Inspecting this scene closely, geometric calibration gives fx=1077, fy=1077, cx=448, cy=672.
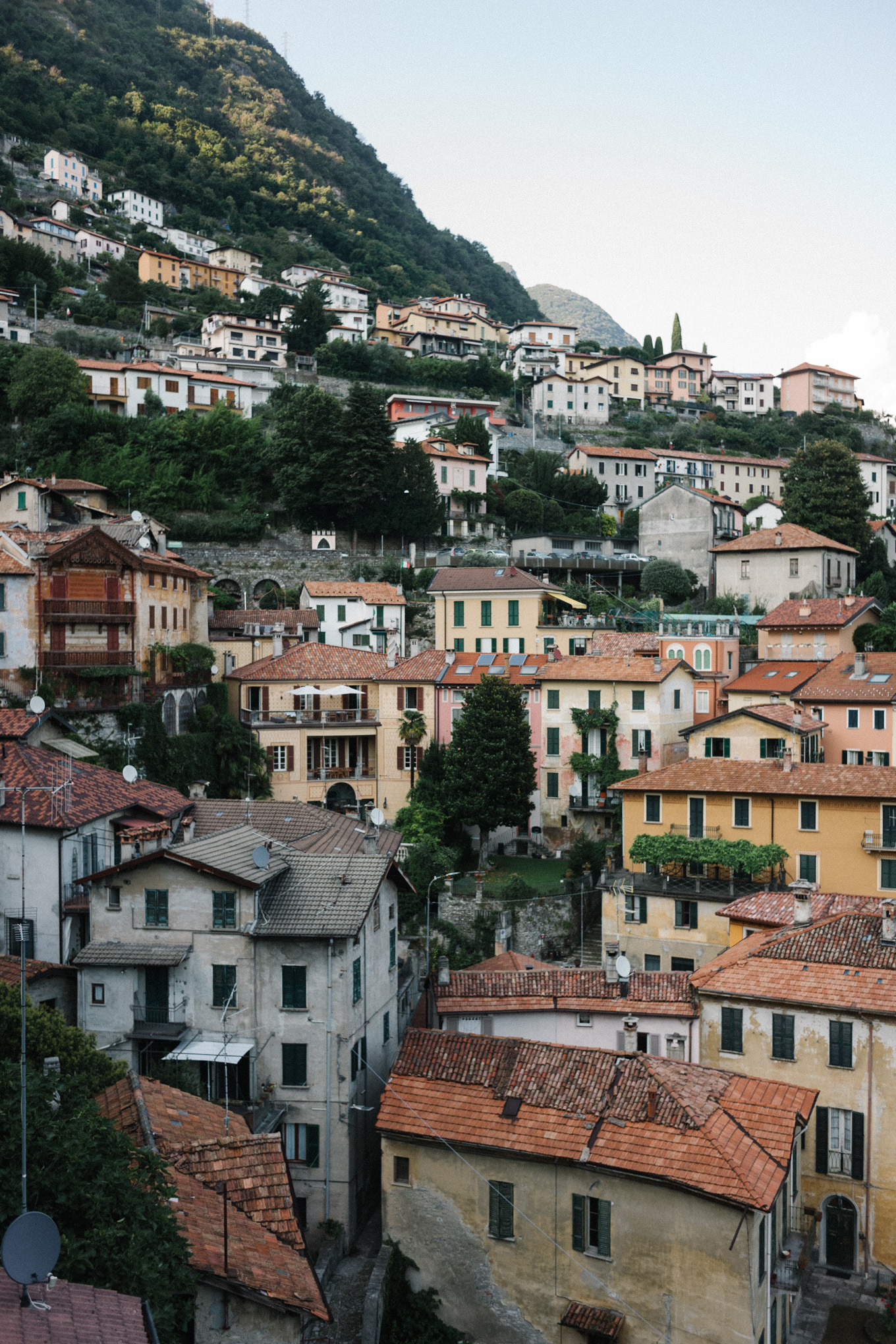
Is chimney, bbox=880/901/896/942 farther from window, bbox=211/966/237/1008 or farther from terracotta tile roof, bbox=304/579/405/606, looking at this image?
terracotta tile roof, bbox=304/579/405/606

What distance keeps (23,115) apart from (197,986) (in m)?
151

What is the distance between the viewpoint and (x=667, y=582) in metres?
70.1

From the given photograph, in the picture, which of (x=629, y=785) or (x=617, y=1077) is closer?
(x=617, y=1077)

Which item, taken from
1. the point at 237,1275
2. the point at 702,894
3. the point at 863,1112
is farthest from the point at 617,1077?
the point at 702,894

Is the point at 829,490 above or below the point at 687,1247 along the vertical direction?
above

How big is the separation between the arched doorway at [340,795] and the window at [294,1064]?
24.6 m

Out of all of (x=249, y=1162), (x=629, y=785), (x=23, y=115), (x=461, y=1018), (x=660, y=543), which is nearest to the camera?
(x=249, y=1162)

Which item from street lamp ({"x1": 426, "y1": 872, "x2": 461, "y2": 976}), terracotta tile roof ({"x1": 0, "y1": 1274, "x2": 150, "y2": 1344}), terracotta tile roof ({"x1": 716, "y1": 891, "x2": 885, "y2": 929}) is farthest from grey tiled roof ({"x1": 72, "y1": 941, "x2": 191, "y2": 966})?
terracotta tile roof ({"x1": 716, "y1": 891, "x2": 885, "y2": 929})

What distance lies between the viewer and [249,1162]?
18.3 metres

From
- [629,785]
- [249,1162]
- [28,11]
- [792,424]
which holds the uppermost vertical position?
[28,11]

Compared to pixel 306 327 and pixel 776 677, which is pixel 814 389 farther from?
pixel 776 677

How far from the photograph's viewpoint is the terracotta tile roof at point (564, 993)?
2728cm

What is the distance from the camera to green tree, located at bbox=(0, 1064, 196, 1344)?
469 inches

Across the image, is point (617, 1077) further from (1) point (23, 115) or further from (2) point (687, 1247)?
(1) point (23, 115)
